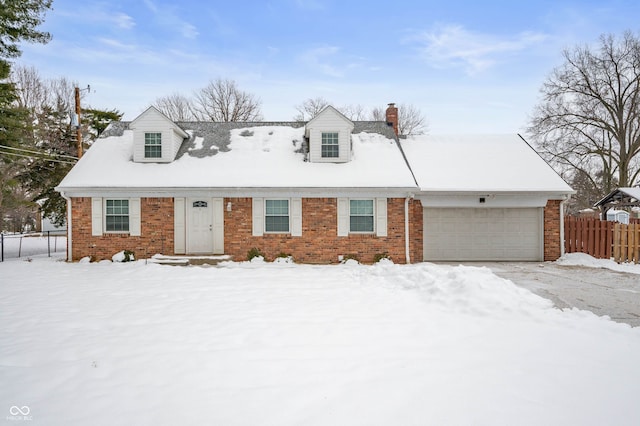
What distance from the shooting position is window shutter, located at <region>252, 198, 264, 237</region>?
1265cm

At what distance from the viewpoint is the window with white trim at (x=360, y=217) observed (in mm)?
12727

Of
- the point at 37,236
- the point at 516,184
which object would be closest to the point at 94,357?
the point at 516,184

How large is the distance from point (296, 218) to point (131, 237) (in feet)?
19.7

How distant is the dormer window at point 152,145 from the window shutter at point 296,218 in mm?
5891

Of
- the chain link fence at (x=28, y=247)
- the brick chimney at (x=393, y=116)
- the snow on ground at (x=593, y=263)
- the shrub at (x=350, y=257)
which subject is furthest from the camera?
the brick chimney at (x=393, y=116)

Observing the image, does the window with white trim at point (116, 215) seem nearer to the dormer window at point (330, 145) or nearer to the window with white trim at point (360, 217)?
the dormer window at point (330, 145)

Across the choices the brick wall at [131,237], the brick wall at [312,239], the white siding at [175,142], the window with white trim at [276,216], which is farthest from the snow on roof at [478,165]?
the white siding at [175,142]

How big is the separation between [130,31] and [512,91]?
25.5 m

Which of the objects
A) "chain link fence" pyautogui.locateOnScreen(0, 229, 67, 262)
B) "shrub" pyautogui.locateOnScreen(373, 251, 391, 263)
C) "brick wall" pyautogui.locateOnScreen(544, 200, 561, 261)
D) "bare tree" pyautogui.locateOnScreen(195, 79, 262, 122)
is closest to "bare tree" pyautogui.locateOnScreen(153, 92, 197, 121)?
"bare tree" pyautogui.locateOnScreen(195, 79, 262, 122)

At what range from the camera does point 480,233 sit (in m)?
13.8

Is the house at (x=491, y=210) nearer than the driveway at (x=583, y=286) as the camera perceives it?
No


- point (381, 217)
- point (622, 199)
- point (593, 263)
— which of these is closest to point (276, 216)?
point (381, 217)

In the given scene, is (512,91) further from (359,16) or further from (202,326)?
(202,326)

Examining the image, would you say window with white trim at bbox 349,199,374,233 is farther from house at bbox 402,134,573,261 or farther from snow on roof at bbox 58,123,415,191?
house at bbox 402,134,573,261
